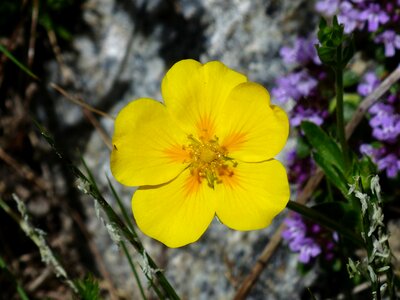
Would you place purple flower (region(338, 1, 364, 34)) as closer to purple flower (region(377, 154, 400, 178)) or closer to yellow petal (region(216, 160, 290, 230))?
purple flower (region(377, 154, 400, 178))

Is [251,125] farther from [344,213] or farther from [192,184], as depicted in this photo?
[344,213]

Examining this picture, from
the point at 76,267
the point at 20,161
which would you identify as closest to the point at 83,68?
the point at 20,161

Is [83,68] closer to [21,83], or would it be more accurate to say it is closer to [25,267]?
[21,83]

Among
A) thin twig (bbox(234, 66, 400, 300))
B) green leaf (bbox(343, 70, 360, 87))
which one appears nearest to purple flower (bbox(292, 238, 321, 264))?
thin twig (bbox(234, 66, 400, 300))

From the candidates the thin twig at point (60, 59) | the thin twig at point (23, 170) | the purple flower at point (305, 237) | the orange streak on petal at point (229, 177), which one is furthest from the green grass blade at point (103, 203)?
the thin twig at point (23, 170)

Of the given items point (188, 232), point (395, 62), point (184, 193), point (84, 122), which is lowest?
point (188, 232)

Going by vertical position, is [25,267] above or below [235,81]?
above

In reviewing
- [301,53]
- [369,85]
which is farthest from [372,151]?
[301,53]
